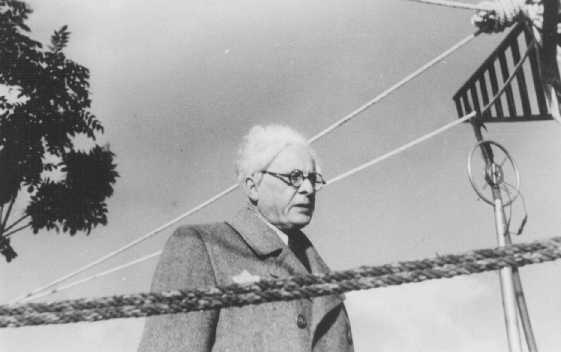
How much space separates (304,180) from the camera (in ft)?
8.81

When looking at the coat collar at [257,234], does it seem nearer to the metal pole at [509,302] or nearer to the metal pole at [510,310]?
the metal pole at [509,302]

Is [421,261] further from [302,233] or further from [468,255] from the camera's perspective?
[302,233]

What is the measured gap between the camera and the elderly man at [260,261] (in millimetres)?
2141

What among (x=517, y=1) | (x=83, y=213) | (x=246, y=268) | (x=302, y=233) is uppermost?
(x=83, y=213)

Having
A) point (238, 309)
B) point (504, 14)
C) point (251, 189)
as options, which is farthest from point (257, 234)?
point (504, 14)

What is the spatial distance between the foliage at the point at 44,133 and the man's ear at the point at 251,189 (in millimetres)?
4025

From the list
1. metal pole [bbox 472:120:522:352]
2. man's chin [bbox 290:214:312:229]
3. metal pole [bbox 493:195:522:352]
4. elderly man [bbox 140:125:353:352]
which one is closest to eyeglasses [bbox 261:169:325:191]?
elderly man [bbox 140:125:353:352]

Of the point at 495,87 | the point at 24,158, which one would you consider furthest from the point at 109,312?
the point at 24,158

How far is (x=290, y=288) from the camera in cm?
128

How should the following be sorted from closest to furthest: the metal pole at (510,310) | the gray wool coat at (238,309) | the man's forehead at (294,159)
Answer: the gray wool coat at (238,309)
the man's forehead at (294,159)
the metal pole at (510,310)

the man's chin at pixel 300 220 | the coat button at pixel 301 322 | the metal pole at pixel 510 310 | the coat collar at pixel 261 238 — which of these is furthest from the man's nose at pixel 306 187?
the metal pole at pixel 510 310

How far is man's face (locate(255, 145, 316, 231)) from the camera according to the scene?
261 cm

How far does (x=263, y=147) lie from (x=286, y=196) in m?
0.36

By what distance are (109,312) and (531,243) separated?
0.95 m
